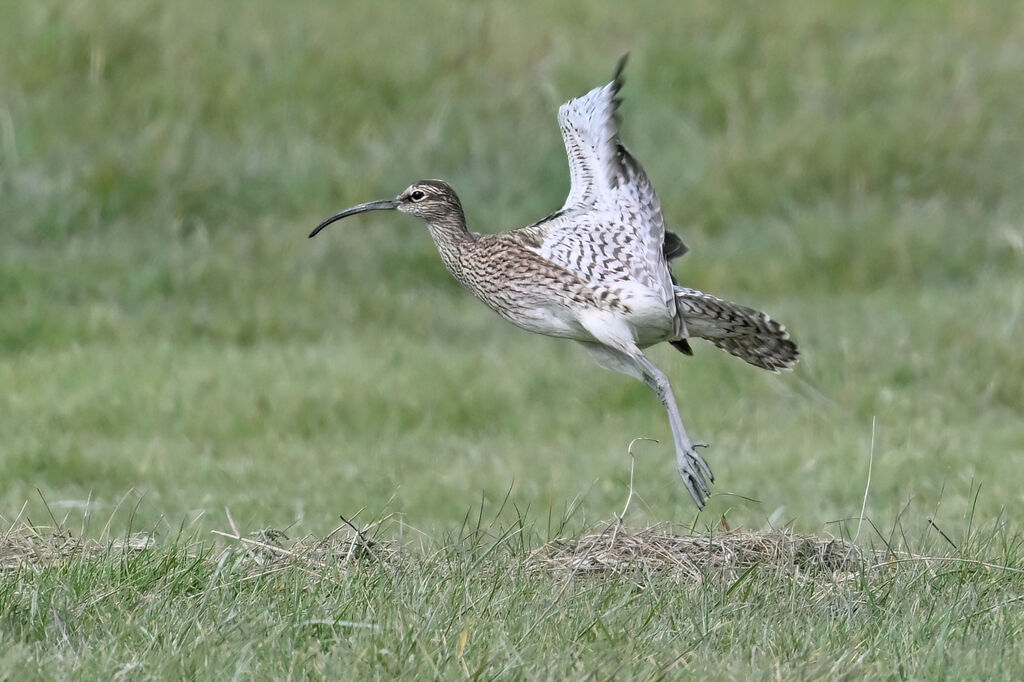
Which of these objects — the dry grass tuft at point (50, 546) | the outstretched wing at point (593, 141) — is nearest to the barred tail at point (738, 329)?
the outstretched wing at point (593, 141)

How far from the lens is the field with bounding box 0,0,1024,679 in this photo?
4680mm

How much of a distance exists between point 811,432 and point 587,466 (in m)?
1.58

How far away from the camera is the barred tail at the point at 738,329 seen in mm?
6730

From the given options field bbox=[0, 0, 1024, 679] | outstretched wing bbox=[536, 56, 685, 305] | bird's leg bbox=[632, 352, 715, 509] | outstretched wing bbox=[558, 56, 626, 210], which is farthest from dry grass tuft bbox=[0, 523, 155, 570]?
outstretched wing bbox=[558, 56, 626, 210]

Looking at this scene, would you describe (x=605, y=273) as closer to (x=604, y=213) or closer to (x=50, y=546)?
(x=604, y=213)

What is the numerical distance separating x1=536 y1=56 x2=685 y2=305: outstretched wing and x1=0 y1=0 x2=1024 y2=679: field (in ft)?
3.22

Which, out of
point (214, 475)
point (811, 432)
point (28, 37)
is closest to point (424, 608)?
point (214, 475)

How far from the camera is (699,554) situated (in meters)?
5.67

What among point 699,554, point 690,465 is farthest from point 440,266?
point 699,554

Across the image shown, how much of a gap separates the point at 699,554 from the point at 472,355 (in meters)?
5.93

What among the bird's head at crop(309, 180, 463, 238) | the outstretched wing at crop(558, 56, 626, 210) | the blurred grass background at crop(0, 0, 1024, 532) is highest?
the outstretched wing at crop(558, 56, 626, 210)

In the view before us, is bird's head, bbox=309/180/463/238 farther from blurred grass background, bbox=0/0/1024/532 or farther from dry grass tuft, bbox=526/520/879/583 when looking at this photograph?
dry grass tuft, bbox=526/520/879/583

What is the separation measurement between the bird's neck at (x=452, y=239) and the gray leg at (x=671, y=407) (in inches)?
25.2

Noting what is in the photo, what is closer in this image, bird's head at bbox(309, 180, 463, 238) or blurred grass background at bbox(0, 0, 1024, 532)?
bird's head at bbox(309, 180, 463, 238)
